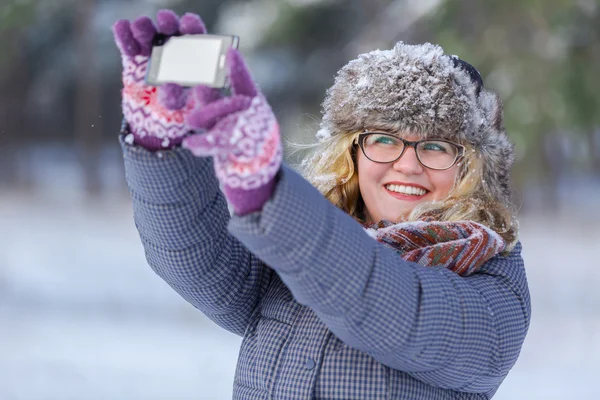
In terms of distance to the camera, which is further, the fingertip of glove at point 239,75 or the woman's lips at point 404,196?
the woman's lips at point 404,196

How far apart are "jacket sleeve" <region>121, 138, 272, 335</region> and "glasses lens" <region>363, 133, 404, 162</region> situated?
29cm

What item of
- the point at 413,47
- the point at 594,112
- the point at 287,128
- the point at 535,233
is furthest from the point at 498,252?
the point at 287,128

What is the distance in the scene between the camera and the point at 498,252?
1.43 meters

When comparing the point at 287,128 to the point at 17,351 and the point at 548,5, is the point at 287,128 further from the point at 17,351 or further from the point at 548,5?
the point at 17,351

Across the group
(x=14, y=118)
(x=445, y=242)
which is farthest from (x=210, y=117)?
(x=14, y=118)

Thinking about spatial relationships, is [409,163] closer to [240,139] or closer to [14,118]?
[240,139]

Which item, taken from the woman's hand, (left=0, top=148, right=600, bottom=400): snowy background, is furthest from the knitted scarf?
(left=0, top=148, right=600, bottom=400): snowy background

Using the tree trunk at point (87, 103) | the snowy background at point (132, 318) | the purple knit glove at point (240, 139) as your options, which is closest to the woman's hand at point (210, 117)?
the purple knit glove at point (240, 139)

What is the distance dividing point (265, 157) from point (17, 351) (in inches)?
180

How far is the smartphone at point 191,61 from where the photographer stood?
40.8 inches

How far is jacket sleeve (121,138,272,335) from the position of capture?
1.17 m

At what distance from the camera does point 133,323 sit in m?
6.02

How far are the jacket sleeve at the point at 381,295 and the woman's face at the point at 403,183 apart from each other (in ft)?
0.73

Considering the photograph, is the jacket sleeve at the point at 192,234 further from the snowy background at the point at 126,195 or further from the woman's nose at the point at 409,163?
the snowy background at the point at 126,195
